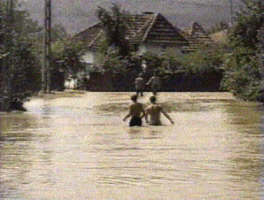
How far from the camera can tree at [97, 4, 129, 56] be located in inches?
3356

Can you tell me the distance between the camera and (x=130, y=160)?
1769 centimetres

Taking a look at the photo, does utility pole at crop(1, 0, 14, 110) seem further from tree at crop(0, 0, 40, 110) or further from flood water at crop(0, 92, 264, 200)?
flood water at crop(0, 92, 264, 200)

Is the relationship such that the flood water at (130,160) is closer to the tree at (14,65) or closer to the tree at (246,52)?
the tree at (14,65)

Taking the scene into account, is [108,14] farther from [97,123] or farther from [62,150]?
[62,150]

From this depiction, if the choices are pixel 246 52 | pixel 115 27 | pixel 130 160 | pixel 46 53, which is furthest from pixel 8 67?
pixel 115 27

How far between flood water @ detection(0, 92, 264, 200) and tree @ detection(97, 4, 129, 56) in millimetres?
53472

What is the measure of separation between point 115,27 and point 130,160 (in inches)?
2708

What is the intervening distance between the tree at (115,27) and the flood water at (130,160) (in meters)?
53.5

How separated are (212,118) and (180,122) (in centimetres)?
293

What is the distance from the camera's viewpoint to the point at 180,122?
102 feet

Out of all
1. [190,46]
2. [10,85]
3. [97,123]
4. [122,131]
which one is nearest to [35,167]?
[122,131]

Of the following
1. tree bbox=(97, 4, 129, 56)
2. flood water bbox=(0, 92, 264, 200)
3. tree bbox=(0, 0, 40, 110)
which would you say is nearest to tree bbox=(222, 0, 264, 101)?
tree bbox=(0, 0, 40, 110)

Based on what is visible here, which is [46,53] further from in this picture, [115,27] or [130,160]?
[130,160]

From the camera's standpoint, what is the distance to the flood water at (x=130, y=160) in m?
13.0
